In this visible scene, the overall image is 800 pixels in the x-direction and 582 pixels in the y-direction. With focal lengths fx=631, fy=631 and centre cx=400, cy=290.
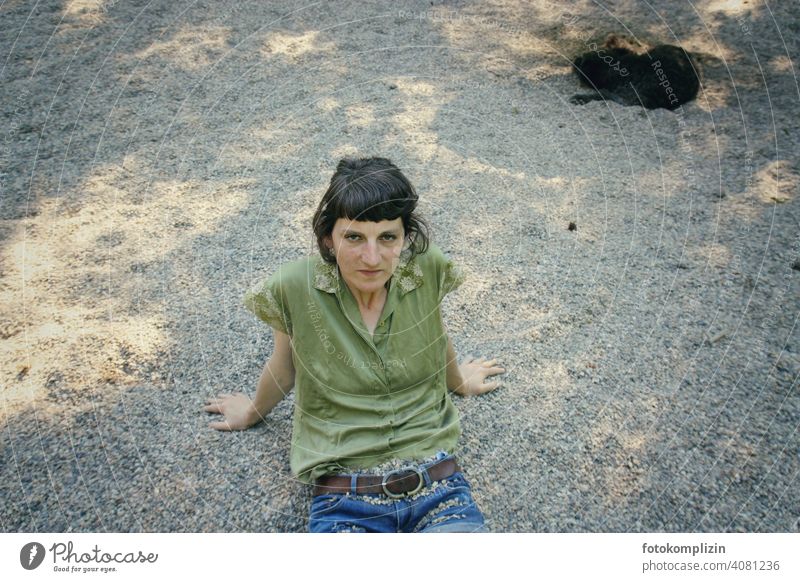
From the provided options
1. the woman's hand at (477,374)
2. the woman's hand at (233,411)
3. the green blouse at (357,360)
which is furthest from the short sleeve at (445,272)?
the woman's hand at (233,411)

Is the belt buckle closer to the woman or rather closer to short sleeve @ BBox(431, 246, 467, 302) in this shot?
the woman

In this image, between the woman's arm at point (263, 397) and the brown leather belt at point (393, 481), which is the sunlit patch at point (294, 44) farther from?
the brown leather belt at point (393, 481)

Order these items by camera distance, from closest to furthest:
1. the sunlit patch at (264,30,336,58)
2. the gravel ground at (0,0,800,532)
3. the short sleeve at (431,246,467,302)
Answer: the short sleeve at (431,246,467,302) < the gravel ground at (0,0,800,532) < the sunlit patch at (264,30,336,58)

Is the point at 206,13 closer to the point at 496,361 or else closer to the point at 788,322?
the point at 496,361

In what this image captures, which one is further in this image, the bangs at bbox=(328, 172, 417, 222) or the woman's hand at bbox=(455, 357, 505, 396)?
the woman's hand at bbox=(455, 357, 505, 396)

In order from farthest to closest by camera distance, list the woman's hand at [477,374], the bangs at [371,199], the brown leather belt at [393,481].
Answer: the woman's hand at [477,374] → the brown leather belt at [393,481] → the bangs at [371,199]

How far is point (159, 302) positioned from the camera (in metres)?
3.21

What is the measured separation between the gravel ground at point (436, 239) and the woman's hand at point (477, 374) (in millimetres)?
61

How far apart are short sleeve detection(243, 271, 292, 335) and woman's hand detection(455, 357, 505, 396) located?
3.34ft

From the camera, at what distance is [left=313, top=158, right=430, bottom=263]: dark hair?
186 centimetres

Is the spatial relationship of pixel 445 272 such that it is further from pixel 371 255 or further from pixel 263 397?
pixel 263 397

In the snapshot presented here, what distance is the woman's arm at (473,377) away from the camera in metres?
2.62

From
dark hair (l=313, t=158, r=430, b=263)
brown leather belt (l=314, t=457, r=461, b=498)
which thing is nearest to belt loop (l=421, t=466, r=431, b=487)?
brown leather belt (l=314, t=457, r=461, b=498)
